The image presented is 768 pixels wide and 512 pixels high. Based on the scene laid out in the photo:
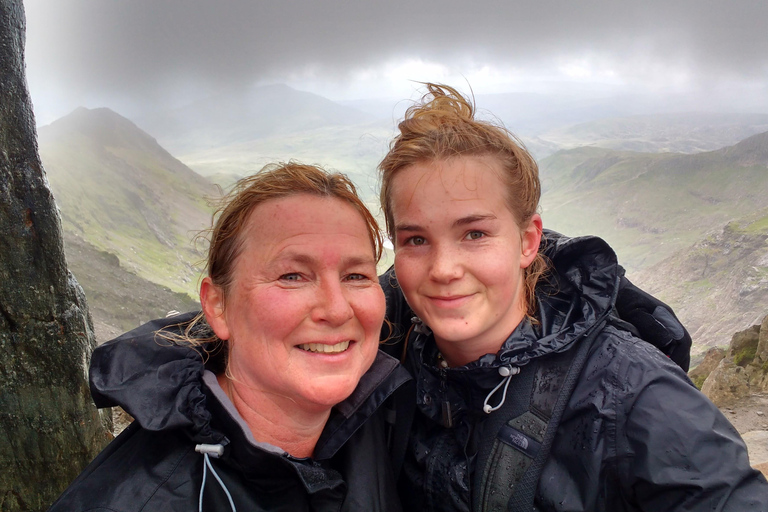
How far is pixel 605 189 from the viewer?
130m

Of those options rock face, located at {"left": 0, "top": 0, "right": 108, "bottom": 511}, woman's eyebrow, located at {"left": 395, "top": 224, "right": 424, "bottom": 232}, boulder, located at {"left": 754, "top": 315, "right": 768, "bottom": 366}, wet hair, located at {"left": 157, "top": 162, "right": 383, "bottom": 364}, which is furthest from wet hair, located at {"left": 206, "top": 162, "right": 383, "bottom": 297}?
boulder, located at {"left": 754, "top": 315, "right": 768, "bottom": 366}

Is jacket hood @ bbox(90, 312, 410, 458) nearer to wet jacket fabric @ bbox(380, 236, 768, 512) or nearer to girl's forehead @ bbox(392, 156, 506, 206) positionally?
wet jacket fabric @ bbox(380, 236, 768, 512)

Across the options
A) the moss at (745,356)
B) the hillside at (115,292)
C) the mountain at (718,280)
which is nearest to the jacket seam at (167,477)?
the moss at (745,356)

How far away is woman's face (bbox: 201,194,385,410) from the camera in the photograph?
2.37 meters

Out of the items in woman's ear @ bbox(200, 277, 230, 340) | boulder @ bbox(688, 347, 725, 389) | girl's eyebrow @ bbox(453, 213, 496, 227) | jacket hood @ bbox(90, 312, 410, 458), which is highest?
girl's eyebrow @ bbox(453, 213, 496, 227)

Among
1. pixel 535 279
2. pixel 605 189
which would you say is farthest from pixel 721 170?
pixel 535 279

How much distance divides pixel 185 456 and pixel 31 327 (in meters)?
2.67

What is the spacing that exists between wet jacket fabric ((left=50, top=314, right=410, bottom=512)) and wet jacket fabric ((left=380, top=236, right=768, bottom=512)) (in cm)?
54

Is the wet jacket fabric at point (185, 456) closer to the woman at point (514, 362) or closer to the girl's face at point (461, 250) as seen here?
the woman at point (514, 362)

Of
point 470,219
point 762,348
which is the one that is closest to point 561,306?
point 470,219

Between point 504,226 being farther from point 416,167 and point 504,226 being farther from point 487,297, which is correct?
point 416,167

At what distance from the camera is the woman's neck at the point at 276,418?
8.26ft

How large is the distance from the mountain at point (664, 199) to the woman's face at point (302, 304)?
86671 mm

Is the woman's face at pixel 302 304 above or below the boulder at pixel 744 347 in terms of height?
above
